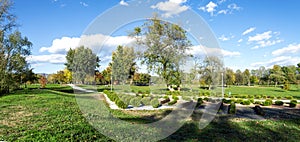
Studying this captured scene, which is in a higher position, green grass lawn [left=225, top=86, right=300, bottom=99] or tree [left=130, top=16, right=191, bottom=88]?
tree [left=130, top=16, right=191, bottom=88]

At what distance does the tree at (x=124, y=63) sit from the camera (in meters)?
14.4

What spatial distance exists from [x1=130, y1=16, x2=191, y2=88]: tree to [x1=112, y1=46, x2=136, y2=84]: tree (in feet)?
2.91

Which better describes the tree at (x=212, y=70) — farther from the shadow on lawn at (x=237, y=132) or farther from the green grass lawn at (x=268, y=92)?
the shadow on lawn at (x=237, y=132)

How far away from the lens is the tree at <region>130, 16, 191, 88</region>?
45.4 ft

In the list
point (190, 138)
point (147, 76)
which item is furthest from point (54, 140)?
point (147, 76)

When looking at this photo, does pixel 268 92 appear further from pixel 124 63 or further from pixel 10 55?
pixel 10 55

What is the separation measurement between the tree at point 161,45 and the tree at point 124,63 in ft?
2.91

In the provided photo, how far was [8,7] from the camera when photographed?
59.0 ft

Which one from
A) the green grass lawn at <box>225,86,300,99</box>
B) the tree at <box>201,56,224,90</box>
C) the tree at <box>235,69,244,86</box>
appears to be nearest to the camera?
the tree at <box>201,56,224,90</box>

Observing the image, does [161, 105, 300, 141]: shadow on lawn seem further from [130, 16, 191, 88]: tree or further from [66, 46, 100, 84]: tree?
[130, 16, 191, 88]: tree

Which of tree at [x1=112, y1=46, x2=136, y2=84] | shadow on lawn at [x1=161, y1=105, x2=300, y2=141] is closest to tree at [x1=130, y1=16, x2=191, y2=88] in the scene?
tree at [x1=112, y1=46, x2=136, y2=84]

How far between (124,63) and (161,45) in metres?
3.03

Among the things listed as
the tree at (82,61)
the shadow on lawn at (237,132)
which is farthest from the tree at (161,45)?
the shadow on lawn at (237,132)

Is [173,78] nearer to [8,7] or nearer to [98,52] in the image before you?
[98,52]
